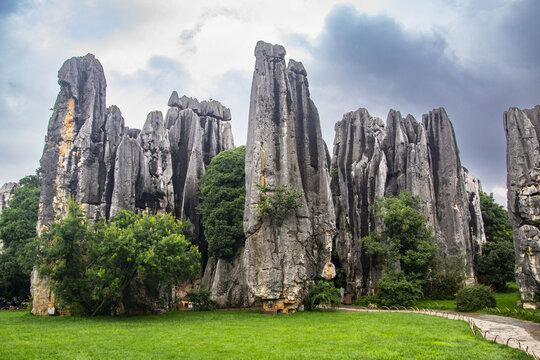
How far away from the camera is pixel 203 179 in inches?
1501

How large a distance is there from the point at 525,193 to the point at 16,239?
124ft

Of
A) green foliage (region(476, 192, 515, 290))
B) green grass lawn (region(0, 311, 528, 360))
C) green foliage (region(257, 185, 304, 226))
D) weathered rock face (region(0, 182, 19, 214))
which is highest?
weathered rock face (region(0, 182, 19, 214))

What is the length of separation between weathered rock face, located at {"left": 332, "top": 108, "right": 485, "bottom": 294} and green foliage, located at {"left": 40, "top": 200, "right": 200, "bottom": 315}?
825 inches

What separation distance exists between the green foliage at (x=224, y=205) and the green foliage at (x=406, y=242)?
10.2 m

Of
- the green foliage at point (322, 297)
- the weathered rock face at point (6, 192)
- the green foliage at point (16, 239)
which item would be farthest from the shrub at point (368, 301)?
the weathered rock face at point (6, 192)

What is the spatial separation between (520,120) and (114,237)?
81.9 ft

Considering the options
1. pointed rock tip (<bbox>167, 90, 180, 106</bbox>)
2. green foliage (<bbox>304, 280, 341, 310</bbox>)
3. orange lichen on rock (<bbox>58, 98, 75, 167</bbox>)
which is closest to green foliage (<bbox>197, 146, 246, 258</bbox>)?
green foliage (<bbox>304, 280, 341, 310</bbox>)

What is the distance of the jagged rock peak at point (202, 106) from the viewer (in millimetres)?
49625

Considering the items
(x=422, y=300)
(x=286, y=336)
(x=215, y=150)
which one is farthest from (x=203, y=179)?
(x=286, y=336)

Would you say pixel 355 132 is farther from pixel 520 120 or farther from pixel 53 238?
pixel 53 238

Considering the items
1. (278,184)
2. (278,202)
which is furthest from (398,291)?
(278,184)

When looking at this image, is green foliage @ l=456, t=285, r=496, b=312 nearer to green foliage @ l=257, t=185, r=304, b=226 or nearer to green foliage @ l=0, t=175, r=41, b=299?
green foliage @ l=257, t=185, r=304, b=226

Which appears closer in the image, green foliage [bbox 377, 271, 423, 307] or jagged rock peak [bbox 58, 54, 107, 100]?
green foliage [bbox 377, 271, 423, 307]

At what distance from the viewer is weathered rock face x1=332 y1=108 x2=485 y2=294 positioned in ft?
127
